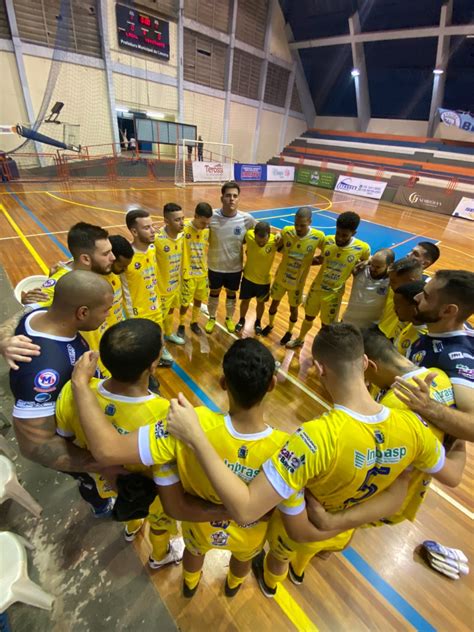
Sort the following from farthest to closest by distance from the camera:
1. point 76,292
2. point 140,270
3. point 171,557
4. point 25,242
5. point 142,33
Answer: point 142,33
point 25,242
point 140,270
point 171,557
point 76,292

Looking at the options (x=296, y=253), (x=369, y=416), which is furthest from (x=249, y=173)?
(x=369, y=416)

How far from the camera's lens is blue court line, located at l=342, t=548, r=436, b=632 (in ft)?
6.58

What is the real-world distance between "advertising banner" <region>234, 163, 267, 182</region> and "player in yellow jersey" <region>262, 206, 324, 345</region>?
17027mm

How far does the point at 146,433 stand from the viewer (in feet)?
4.61

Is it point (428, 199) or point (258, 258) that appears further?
point (428, 199)

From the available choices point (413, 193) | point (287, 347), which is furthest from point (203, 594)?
point (413, 193)

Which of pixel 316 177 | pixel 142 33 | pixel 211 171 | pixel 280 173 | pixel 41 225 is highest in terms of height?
pixel 142 33

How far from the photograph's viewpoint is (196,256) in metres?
4.17

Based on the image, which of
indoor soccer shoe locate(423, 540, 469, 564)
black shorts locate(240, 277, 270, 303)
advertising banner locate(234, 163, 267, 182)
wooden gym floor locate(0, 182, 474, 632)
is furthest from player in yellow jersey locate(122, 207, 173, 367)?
advertising banner locate(234, 163, 267, 182)

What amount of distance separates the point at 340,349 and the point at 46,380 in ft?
5.05

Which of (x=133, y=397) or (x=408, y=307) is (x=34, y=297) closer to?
(x=133, y=397)

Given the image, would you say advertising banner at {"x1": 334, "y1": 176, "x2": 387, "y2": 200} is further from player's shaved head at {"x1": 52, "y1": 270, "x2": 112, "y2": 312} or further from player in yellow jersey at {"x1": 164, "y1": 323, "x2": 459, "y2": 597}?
player's shaved head at {"x1": 52, "y1": 270, "x2": 112, "y2": 312}

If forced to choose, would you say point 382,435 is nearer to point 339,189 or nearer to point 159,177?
point 159,177

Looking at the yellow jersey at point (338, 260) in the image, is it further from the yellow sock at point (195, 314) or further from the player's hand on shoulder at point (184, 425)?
the player's hand on shoulder at point (184, 425)
